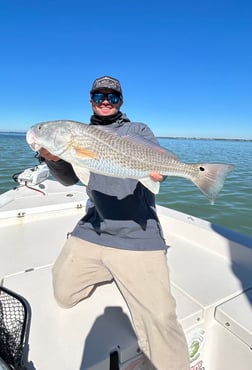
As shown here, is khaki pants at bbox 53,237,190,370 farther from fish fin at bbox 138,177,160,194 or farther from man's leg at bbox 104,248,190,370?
fish fin at bbox 138,177,160,194

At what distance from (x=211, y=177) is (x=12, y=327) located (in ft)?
6.82

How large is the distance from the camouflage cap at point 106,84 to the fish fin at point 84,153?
1.17m

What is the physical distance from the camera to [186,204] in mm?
9328


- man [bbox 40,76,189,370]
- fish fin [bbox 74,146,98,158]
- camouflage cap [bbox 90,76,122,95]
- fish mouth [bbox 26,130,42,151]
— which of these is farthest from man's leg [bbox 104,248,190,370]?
camouflage cap [bbox 90,76,122,95]

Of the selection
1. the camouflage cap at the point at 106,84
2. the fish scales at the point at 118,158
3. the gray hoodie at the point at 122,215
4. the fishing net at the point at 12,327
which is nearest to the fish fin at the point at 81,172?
the fish scales at the point at 118,158

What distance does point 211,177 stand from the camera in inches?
89.4

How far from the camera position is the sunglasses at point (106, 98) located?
3148mm

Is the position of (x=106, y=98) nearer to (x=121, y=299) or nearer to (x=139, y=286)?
(x=139, y=286)

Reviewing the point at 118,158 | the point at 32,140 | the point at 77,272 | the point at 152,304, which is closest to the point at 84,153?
the point at 118,158

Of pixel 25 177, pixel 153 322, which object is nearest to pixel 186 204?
pixel 25 177

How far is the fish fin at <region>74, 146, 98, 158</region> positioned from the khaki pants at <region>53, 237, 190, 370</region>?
1021mm

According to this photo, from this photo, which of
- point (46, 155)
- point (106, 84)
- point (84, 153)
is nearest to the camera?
point (84, 153)

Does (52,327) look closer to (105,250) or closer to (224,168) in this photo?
(105,250)

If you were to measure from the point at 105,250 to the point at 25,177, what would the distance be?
4.31 meters
